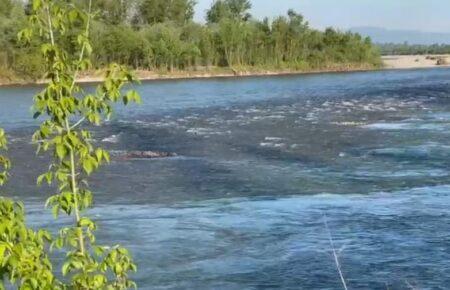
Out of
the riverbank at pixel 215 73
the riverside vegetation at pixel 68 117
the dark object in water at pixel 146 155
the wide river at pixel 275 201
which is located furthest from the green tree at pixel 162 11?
the riverside vegetation at pixel 68 117

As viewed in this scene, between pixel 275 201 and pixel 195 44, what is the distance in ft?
281

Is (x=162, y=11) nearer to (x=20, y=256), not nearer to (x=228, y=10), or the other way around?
(x=228, y=10)

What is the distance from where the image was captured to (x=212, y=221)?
46.1 ft

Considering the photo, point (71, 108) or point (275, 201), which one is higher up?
point (71, 108)

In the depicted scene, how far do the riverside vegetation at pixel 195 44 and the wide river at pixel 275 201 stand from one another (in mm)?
56770

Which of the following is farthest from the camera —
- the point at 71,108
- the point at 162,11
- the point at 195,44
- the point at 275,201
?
the point at 162,11

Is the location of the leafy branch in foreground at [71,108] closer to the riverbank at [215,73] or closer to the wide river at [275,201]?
the wide river at [275,201]

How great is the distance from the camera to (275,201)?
1577cm

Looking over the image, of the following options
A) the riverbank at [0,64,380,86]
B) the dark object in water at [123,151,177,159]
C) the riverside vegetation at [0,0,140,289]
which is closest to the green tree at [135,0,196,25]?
the riverbank at [0,64,380,86]

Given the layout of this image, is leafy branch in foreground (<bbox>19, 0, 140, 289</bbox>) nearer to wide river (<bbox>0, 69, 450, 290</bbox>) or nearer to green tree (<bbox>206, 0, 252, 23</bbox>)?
wide river (<bbox>0, 69, 450, 290</bbox>)

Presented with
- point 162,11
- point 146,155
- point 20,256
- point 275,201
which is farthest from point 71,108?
point 162,11

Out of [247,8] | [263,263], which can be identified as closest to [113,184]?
[263,263]

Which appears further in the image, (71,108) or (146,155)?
(146,155)

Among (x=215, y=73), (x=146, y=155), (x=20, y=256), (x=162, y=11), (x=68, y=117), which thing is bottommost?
(x=215, y=73)
